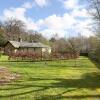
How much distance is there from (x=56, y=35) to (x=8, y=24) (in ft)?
86.8

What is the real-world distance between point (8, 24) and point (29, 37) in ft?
32.8

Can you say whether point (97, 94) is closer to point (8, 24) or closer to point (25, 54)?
point (25, 54)

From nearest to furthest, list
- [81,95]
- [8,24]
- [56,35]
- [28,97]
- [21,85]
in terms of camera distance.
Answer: [28,97], [81,95], [21,85], [8,24], [56,35]

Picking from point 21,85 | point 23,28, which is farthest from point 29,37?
point 21,85

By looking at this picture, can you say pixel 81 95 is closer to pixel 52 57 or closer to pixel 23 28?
pixel 52 57

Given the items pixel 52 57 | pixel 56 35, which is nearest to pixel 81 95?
pixel 52 57

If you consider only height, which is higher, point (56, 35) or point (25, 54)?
point (56, 35)

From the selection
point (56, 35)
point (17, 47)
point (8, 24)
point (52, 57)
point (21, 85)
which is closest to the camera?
point (21, 85)

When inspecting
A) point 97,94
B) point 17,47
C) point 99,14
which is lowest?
point 97,94

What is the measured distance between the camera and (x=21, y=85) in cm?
1703

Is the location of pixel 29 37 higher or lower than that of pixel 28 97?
higher

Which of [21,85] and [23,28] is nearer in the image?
[21,85]

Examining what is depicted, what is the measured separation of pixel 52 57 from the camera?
4866cm

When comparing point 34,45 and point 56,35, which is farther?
point 56,35
